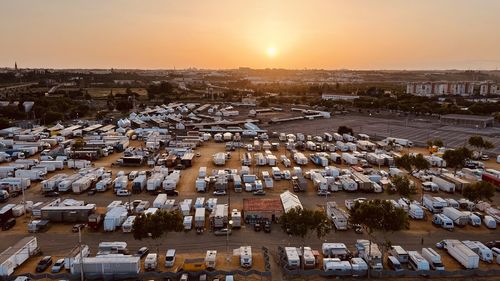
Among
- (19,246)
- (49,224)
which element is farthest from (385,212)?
(49,224)

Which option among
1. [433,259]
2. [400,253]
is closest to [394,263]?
[400,253]

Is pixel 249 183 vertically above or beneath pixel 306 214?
beneath

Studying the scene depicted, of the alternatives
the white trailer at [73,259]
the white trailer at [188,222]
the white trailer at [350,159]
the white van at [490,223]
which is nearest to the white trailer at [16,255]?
the white trailer at [73,259]

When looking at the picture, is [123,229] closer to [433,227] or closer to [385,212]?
[385,212]

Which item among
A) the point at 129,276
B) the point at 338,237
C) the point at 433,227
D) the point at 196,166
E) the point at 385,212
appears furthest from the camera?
the point at 196,166

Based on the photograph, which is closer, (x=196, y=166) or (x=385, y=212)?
(x=385, y=212)

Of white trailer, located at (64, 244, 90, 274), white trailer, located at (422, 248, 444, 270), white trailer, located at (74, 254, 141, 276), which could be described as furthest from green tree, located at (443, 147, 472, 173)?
white trailer, located at (64, 244, 90, 274)

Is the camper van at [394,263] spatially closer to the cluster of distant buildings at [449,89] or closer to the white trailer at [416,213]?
the white trailer at [416,213]
